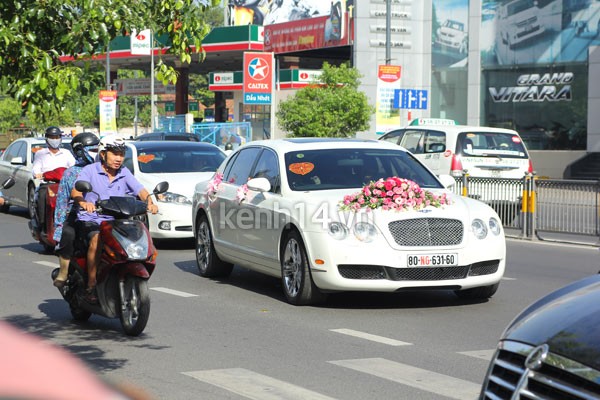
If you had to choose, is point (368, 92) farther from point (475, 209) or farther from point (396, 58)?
point (475, 209)

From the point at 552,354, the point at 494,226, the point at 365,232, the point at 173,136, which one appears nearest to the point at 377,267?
the point at 365,232

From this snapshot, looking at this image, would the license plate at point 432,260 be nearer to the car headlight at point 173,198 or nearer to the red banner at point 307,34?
the car headlight at point 173,198

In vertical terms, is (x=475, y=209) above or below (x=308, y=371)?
above

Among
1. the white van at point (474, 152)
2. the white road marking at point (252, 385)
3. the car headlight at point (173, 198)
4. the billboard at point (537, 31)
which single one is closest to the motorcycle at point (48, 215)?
the car headlight at point (173, 198)

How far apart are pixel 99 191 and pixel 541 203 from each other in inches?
417

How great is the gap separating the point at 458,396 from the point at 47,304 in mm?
5450

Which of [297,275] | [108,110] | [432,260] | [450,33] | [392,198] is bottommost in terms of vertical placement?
[297,275]

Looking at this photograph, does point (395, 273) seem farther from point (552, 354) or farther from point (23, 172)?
point (23, 172)

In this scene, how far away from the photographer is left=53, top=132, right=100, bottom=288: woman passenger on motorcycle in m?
9.16

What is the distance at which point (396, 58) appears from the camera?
Result: 156 feet

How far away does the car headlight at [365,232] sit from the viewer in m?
9.69

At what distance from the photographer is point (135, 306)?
8461 mm

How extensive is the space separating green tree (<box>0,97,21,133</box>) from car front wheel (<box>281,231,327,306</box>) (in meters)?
83.6

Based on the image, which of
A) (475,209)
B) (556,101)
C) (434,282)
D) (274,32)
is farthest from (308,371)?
(274,32)
